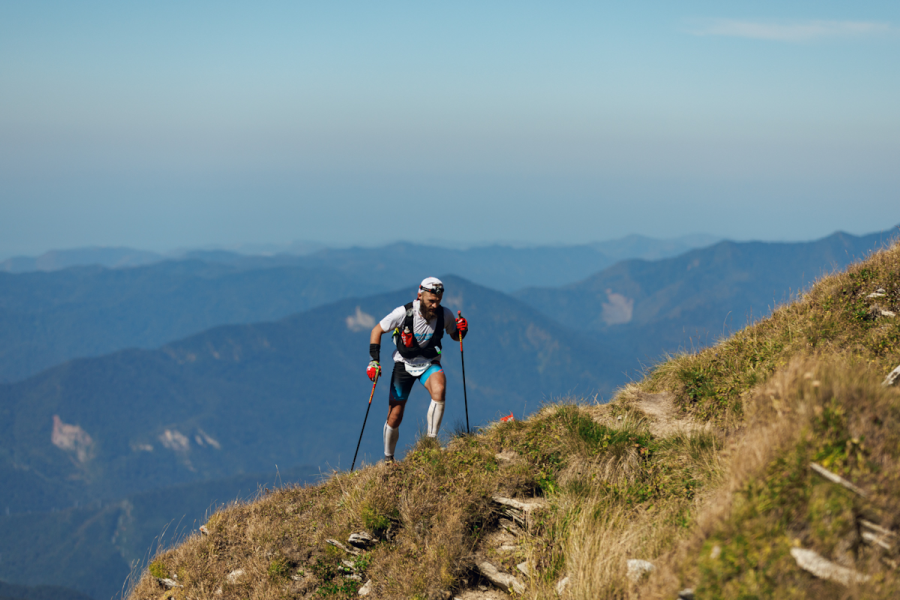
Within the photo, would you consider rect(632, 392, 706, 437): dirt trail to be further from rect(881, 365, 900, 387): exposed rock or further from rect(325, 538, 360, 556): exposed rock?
rect(325, 538, 360, 556): exposed rock

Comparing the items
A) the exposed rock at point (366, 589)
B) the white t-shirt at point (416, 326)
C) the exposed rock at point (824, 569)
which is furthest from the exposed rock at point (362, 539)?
the exposed rock at point (824, 569)

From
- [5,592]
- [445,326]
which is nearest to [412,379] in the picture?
[445,326]

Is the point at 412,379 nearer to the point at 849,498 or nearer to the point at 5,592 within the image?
the point at 849,498

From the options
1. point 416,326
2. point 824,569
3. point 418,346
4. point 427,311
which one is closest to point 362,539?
point 418,346

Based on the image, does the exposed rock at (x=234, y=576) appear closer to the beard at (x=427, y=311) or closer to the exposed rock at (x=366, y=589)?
the exposed rock at (x=366, y=589)

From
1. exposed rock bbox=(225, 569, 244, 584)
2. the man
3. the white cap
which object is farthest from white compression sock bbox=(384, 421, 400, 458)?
exposed rock bbox=(225, 569, 244, 584)

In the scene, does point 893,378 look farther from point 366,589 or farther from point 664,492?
point 366,589

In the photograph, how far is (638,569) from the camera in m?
6.43

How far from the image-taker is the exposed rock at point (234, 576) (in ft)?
32.9

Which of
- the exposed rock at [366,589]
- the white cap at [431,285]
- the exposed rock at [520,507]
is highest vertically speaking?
the white cap at [431,285]

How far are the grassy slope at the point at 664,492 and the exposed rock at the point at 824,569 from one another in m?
0.07

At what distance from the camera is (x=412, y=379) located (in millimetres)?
11555

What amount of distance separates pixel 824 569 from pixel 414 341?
24.8 feet

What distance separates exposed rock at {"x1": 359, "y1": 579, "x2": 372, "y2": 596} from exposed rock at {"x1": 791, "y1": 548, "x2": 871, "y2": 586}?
19.2ft
